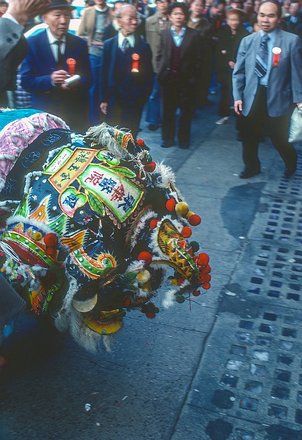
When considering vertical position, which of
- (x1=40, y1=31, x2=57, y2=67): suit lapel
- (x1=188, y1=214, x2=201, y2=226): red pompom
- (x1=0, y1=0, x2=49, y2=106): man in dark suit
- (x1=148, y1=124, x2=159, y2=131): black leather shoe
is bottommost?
(x1=148, y1=124, x2=159, y2=131): black leather shoe

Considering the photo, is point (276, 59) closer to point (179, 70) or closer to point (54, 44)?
point (179, 70)

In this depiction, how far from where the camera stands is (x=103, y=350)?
3654 mm

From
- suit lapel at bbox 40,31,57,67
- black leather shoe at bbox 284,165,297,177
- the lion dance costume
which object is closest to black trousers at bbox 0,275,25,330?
the lion dance costume

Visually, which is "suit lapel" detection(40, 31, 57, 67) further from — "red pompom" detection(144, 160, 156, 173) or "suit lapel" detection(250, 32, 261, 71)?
"red pompom" detection(144, 160, 156, 173)

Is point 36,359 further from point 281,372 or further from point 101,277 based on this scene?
point 281,372

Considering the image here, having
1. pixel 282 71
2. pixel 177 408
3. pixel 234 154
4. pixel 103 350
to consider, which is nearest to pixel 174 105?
pixel 234 154

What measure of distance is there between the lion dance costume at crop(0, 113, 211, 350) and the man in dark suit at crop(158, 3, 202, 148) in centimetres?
467

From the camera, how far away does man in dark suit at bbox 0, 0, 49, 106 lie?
2668 millimetres

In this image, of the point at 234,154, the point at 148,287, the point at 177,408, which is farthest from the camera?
the point at 234,154

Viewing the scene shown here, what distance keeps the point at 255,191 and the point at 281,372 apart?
10.2 feet

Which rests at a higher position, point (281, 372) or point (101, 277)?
point (101, 277)

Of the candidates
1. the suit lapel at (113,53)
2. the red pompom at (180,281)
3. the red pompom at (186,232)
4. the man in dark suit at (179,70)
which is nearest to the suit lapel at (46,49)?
the suit lapel at (113,53)

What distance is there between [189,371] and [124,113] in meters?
3.98

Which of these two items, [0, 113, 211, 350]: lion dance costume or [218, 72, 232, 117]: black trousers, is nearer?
[0, 113, 211, 350]: lion dance costume
